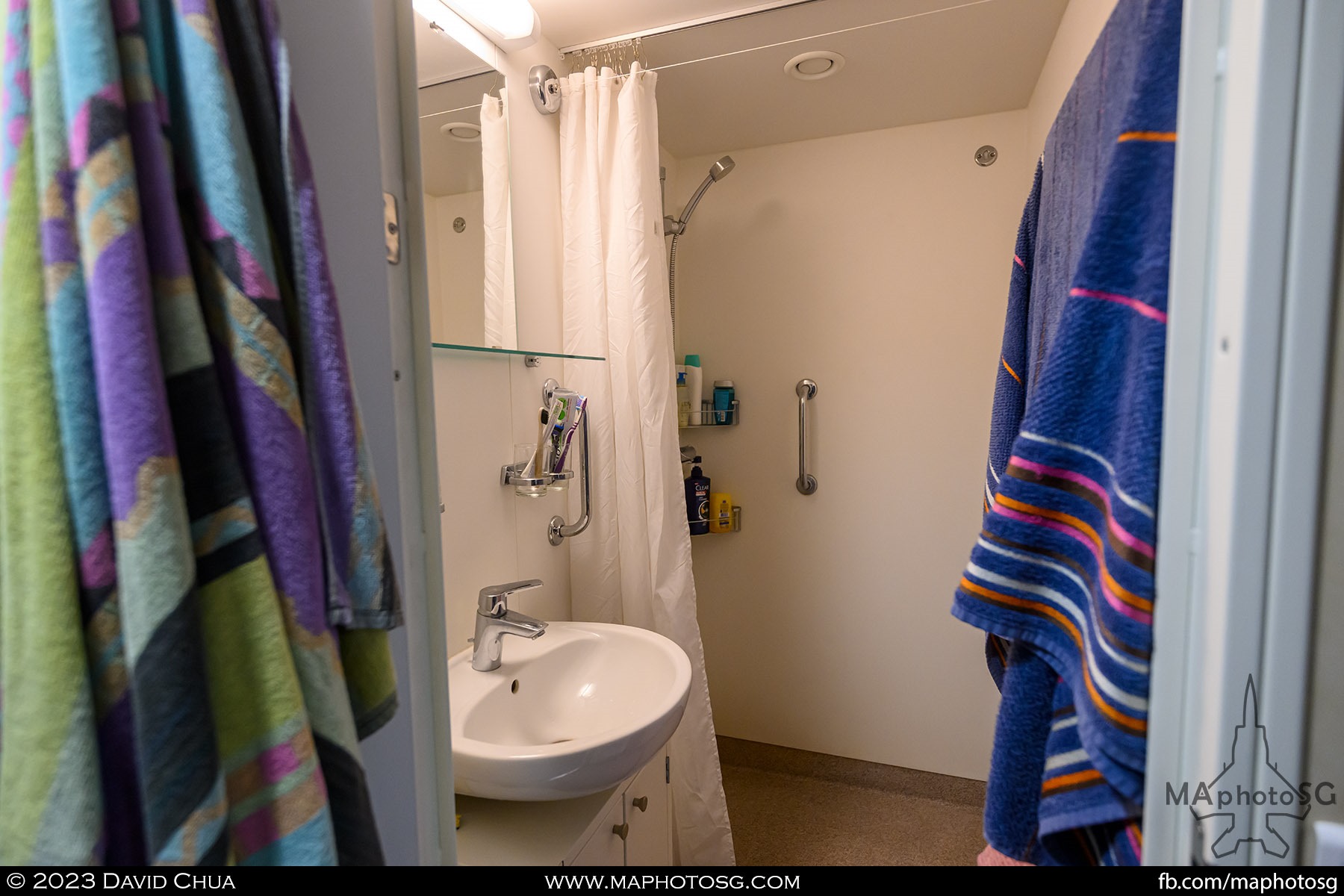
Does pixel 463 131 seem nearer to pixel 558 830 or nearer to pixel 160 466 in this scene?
pixel 160 466

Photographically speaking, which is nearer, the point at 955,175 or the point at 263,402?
the point at 263,402

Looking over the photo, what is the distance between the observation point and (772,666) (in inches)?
88.7

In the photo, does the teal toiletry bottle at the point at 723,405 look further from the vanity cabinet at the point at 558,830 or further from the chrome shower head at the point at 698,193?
the vanity cabinet at the point at 558,830

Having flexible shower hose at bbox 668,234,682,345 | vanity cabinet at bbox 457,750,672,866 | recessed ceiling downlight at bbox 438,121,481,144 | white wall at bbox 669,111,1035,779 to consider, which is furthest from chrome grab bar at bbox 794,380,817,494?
recessed ceiling downlight at bbox 438,121,481,144

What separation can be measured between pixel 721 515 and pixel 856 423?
0.53 m

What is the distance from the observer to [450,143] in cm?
118

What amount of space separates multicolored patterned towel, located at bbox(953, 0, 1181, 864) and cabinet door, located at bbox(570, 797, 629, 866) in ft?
2.11

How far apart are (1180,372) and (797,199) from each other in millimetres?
1865

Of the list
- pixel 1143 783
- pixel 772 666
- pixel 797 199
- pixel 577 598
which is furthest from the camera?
pixel 772 666

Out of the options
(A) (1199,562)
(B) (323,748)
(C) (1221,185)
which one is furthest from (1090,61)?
(B) (323,748)

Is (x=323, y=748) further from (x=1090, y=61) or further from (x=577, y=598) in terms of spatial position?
(x=577, y=598)

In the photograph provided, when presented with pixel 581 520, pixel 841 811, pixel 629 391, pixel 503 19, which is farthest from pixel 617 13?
pixel 841 811

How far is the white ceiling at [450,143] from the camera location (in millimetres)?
1127

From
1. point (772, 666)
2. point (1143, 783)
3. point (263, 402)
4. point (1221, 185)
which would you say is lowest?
point (772, 666)
